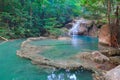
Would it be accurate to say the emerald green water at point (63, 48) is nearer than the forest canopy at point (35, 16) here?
Yes

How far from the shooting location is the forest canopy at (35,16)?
2616cm

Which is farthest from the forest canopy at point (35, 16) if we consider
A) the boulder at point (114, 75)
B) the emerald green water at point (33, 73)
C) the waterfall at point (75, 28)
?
the boulder at point (114, 75)

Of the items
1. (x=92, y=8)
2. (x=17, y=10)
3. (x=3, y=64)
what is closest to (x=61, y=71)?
(x=3, y=64)

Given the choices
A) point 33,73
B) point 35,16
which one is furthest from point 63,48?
point 35,16

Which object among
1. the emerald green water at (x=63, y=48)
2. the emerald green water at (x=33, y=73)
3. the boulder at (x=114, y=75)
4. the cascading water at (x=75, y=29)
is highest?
the boulder at (x=114, y=75)

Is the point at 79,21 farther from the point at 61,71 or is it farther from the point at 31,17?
the point at 61,71

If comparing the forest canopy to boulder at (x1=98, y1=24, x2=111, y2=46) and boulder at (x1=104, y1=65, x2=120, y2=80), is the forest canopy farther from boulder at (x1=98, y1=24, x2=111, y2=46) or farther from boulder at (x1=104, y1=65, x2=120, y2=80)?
boulder at (x1=104, y1=65, x2=120, y2=80)

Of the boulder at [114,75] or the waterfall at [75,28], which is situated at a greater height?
the boulder at [114,75]

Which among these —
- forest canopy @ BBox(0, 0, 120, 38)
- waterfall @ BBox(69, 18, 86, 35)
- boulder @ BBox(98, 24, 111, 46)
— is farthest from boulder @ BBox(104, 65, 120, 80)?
waterfall @ BBox(69, 18, 86, 35)

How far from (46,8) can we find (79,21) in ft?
19.7

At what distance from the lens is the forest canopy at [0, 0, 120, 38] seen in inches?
1030

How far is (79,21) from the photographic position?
34.8m

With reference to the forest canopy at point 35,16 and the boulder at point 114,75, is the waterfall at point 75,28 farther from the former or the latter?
the boulder at point 114,75

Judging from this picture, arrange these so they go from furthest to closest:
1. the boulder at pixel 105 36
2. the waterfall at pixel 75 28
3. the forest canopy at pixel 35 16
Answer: the waterfall at pixel 75 28
the forest canopy at pixel 35 16
the boulder at pixel 105 36
